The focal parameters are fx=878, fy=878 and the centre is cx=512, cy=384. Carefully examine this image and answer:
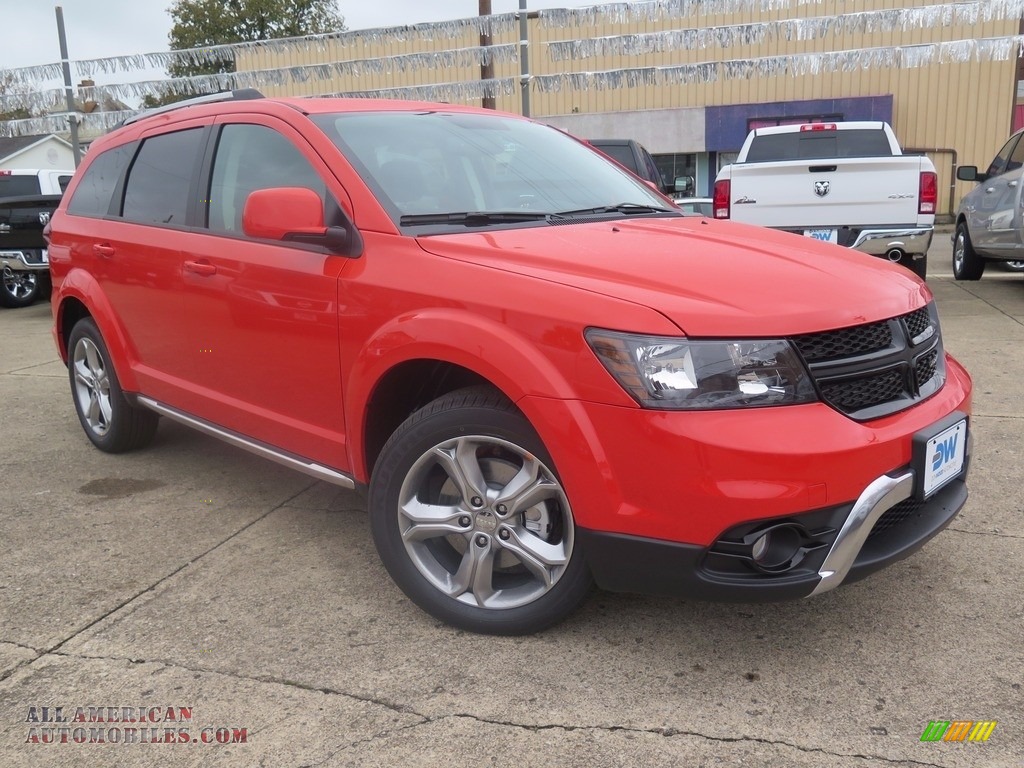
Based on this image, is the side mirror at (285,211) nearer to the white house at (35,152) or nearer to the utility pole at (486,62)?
the utility pole at (486,62)

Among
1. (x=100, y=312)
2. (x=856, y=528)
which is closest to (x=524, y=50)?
(x=100, y=312)

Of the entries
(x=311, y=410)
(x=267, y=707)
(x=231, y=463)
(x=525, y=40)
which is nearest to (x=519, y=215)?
(x=311, y=410)

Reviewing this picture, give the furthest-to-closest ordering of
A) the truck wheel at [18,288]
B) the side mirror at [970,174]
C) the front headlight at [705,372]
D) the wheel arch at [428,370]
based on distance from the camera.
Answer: the truck wheel at [18,288] < the side mirror at [970,174] < the wheel arch at [428,370] < the front headlight at [705,372]

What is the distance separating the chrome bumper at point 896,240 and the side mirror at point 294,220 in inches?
236

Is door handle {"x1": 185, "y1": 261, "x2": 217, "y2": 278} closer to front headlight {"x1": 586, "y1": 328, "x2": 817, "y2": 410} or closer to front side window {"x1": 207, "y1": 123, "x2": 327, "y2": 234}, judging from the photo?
front side window {"x1": 207, "y1": 123, "x2": 327, "y2": 234}

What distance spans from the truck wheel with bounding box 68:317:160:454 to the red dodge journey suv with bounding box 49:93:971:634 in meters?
0.73

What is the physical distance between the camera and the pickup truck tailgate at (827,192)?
7613 mm

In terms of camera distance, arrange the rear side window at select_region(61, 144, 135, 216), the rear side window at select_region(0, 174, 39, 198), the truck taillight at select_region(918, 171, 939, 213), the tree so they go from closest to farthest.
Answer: the rear side window at select_region(61, 144, 135, 216)
the truck taillight at select_region(918, 171, 939, 213)
the rear side window at select_region(0, 174, 39, 198)
the tree

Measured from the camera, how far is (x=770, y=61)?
11.0 m

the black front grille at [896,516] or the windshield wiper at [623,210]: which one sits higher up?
the windshield wiper at [623,210]

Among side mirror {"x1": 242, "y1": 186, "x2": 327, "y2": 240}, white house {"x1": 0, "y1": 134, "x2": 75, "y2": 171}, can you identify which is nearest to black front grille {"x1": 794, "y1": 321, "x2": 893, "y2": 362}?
side mirror {"x1": 242, "y1": 186, "x2": 327, "y2": 240}

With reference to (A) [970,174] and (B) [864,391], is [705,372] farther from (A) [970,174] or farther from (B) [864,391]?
(A) [970,174]

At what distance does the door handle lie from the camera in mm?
3389

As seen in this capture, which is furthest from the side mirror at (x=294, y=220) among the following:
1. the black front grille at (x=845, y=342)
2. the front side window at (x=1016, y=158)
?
the front side window at (x=1016, y=158)
